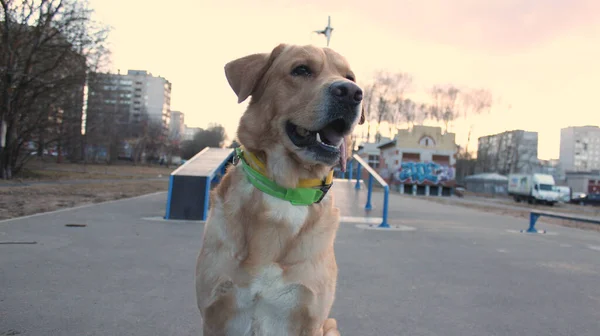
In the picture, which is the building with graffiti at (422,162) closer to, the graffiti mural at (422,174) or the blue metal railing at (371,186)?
the graffiti mural at (422,174)

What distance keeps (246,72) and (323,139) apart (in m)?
0.55

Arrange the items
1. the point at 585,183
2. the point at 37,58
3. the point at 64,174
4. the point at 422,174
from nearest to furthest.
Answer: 1. the point at 37,58
2. the point at 64,174
3. the point at 422,174
4. the point at 585,183

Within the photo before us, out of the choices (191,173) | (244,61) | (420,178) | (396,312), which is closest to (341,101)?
(244,61)

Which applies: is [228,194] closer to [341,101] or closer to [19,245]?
[341,101]

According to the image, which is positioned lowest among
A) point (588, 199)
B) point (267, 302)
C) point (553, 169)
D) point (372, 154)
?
point (588, 199)

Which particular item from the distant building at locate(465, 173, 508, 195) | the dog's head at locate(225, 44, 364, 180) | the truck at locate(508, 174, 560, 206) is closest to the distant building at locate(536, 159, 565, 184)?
the distant building at locate(465, 173, 508, 195)

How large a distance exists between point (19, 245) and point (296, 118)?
492 centimetres

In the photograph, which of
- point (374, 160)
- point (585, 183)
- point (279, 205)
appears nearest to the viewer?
point (279, 205)

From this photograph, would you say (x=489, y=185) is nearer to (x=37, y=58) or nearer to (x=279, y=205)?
(x=37, y=58)

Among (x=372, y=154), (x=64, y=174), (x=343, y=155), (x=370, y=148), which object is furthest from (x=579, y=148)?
(x=343, y=155)

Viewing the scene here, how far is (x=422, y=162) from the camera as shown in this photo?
46.2m

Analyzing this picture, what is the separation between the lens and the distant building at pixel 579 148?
79125mm

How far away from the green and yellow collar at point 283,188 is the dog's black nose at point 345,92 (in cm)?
45

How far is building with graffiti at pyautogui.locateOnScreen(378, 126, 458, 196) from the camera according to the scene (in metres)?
45.5
